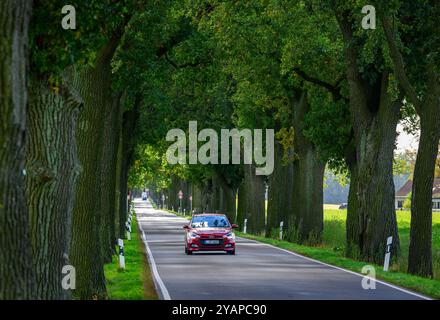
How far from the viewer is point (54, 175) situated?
45.1 feet

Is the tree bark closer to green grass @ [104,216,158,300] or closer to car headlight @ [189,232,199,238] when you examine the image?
car headlight @ [189,232,199,238]

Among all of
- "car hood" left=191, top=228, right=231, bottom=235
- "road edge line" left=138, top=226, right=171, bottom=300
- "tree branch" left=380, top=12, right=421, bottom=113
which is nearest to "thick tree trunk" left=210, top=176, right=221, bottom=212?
"car hood" left=191, top=228, right=231, bottom=235

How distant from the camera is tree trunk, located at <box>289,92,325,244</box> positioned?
4634 cm

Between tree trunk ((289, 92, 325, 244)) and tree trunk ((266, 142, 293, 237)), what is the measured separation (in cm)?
676

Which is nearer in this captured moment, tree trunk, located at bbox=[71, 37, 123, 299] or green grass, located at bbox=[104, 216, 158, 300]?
tree trunk, located at bbox=[71, 37, 123, 299]

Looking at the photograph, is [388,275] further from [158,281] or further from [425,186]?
[158,281]

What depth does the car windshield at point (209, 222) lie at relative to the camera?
37688mm

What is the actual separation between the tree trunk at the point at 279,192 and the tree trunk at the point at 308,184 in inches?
266

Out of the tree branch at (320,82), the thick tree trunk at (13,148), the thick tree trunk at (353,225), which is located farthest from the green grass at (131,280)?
the tree branch at (320,82)

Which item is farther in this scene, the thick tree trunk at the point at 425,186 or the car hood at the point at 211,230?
the car hood at the point at 211,230

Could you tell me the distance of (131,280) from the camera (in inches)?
964

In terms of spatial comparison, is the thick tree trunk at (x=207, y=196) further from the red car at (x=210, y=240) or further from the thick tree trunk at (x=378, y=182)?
the thick tree trunk at (x=378, y=182)

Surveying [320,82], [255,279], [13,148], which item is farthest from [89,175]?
[320,82]

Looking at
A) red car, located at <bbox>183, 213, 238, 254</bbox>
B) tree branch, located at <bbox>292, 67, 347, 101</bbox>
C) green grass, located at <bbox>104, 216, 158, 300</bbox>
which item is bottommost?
green grass, located at <bbox>104, 216, 158, 300</bbox>
